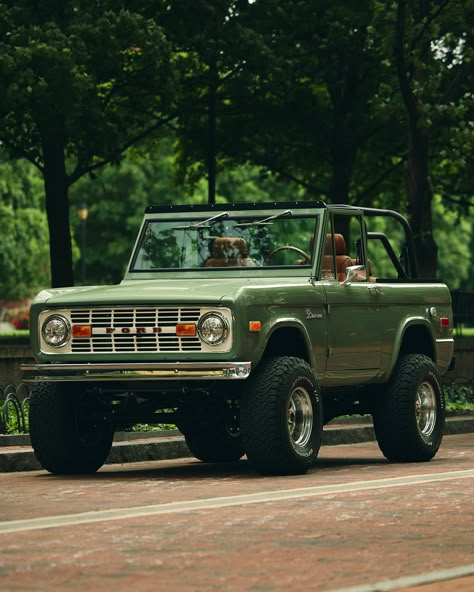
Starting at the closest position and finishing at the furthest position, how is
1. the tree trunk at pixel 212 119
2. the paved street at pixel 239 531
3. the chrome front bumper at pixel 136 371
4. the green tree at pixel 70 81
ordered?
the paved street at pixel 239 531 → the chrome front bumper at pixel 136 371 → the green tree at pixel 70 81 → the tree trunk at pixel 212 119

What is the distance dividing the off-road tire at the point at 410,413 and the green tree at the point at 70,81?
37.8ft

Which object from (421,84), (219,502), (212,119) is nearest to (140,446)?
(219,502)

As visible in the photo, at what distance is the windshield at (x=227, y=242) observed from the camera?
50.2 ft

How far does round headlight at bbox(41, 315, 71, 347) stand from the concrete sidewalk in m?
1.30

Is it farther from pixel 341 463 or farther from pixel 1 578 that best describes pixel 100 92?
pixel 1 578

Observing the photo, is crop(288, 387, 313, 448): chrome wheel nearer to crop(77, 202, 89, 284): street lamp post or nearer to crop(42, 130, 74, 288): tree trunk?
crop(42, 130, 74, 288): tree trunk

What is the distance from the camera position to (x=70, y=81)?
26.1 metres

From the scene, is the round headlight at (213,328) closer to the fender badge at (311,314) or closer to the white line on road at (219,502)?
the fender badge at (311,314)

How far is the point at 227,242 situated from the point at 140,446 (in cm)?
224

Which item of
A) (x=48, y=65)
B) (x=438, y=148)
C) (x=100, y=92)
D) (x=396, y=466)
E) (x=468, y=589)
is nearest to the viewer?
(x=468, y=589)

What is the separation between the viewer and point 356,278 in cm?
1554

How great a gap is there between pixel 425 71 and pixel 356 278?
11.3m

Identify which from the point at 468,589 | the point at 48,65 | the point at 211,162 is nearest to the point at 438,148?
the point at 211,162

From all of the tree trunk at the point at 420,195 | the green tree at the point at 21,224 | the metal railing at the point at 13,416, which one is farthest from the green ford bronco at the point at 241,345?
the green tree at the point at 21,224
